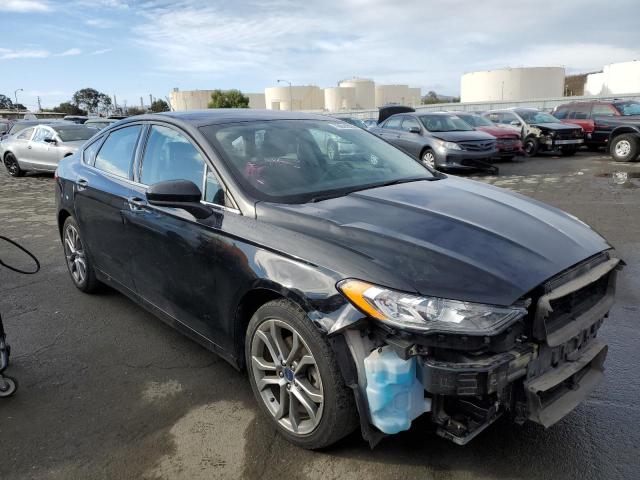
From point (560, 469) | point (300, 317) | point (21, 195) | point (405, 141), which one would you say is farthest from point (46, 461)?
point (405, 141)

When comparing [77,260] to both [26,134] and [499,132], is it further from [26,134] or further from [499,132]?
[499,132]

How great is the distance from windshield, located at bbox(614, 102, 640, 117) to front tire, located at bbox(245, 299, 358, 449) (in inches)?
664

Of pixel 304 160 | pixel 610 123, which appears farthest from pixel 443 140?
pixel 304 160

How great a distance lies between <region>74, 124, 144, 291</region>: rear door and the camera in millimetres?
3871

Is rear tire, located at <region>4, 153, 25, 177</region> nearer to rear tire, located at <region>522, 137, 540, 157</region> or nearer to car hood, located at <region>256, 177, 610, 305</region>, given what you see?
car hood, located at <region>256, 177, 610, 305</region>

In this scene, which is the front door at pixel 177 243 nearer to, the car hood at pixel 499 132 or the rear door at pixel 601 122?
the car hood at pixel 499 132

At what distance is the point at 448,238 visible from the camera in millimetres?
2484

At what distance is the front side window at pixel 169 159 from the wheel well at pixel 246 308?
2.69 ft

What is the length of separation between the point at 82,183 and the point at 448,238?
3339 mm

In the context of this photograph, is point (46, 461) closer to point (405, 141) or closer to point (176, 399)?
point (176, 399)

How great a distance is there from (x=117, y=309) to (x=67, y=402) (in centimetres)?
149

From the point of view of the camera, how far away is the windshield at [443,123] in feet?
45.5

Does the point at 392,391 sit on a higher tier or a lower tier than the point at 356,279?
lower

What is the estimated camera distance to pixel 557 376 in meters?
2.35
